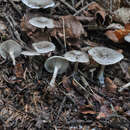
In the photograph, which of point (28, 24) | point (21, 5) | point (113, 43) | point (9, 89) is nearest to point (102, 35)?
point (113, 43)

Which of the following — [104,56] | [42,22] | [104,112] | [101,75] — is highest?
[42,22]

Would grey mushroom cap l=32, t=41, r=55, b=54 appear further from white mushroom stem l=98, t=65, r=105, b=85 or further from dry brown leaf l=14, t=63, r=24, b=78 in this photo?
white mushroom stem l=98, t=65, r=105, b=85

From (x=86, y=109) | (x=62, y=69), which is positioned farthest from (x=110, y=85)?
(x=62, y=69)

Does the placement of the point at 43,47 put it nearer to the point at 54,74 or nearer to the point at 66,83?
the point at 54,74

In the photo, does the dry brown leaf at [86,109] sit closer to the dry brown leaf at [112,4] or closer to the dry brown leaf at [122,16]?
the dry brown leaf at [122,16]

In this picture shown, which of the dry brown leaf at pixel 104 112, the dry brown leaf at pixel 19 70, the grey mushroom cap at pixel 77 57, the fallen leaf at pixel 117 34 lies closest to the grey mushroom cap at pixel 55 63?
the grey mushroom cap at pixel 77 57

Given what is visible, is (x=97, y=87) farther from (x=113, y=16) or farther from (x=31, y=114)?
(x=113, y=16)

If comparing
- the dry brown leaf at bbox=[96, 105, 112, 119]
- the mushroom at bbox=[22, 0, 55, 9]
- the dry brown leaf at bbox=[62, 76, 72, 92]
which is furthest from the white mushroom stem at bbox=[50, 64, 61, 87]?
the mushroom at bbox=[22, 0, 55, 9]
